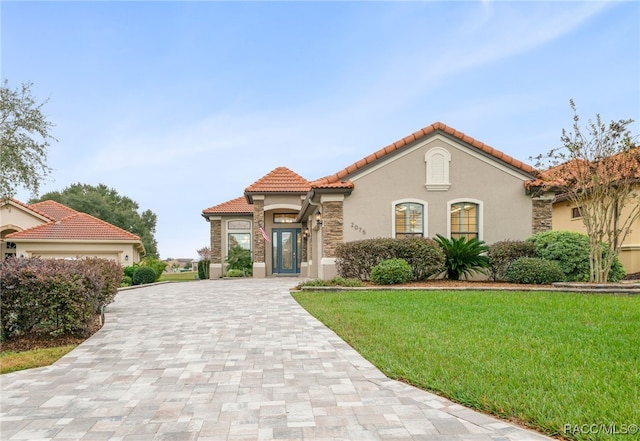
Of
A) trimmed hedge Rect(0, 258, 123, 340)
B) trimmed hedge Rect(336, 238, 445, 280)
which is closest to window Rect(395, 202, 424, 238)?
trimmed hedge Rect(336, 238, 445, 280)

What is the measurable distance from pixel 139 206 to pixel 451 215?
5549cm

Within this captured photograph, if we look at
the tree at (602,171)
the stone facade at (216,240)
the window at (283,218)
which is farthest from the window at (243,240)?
the tree at (602,171)

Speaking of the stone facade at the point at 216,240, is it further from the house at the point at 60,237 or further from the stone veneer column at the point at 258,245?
the house at the point at 60,237

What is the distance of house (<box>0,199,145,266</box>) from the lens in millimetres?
21578

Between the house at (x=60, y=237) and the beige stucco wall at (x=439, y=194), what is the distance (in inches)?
576

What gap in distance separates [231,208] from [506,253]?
15208mm

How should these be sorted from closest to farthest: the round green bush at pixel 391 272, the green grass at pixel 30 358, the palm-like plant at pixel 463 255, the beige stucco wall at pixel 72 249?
1. the green grass at pixel 30 358
2. the round green bush at pixel 391 272
3. the palm-like plant at pixel 463 255
4. the beige stucco wall at pixel 72 249

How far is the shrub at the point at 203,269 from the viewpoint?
2373 cm

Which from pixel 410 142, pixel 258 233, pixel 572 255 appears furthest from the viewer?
pixel 258 233

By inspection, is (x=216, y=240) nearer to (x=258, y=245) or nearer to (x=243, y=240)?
(x=243, y=240)

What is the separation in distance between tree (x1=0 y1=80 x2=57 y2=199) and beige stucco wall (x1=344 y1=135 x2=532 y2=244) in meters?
11.2

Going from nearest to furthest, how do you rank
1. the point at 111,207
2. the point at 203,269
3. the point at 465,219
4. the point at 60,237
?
the point at 465,219 < the point at 60,237 < the point at 203,269 < the point at 111,207

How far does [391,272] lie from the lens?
11.9 meters

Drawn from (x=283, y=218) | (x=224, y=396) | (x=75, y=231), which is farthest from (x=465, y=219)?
(x=75, y=231)
